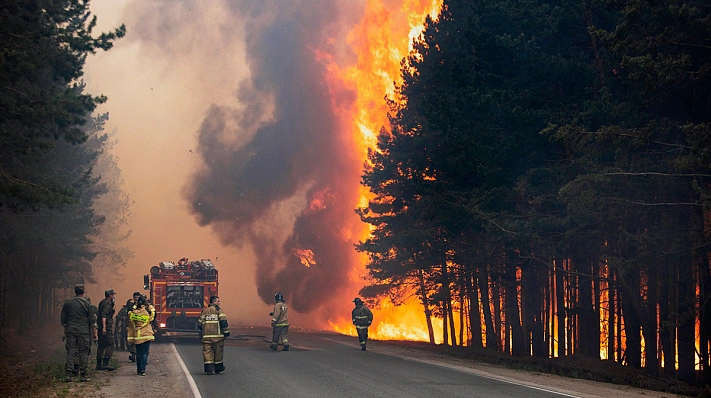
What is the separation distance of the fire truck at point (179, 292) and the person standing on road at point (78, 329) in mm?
13924

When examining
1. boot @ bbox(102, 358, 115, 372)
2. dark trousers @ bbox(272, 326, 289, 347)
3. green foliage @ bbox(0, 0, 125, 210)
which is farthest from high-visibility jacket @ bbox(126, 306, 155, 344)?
dark trousers @ bbox(272, 326, 289, 347)

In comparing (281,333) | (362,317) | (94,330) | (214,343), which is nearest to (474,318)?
(362,317)

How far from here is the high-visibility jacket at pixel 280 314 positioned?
24812mm

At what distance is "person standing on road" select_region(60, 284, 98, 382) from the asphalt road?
243 centimetres

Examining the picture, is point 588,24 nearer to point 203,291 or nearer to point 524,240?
point 524,240

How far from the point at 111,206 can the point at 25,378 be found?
90107mm

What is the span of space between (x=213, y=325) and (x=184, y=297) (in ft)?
45.8

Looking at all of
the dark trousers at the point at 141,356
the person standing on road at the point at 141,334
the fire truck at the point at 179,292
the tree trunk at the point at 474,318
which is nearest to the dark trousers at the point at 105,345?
the person standing on road at the point at 141,334

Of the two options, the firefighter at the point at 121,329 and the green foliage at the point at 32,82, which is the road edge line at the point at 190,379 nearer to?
the firefighter at the point at 121,329

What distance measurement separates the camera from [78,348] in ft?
54.9

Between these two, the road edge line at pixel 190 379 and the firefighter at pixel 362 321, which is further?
the firefighter at pixel 362 321

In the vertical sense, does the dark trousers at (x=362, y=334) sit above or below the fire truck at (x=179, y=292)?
below

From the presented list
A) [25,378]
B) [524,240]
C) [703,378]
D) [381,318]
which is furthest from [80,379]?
[381,318]

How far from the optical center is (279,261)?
62250mm
